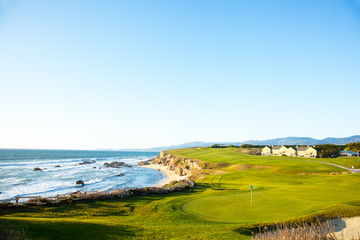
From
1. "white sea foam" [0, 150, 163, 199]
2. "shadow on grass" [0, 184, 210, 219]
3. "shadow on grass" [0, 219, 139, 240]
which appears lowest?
"white sea foam" [0, 150, 163, 199]

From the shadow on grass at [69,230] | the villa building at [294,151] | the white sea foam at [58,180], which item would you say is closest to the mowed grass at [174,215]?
the shadow on grass at [69,230]

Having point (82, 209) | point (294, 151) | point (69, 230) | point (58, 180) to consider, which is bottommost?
point (58, 180)

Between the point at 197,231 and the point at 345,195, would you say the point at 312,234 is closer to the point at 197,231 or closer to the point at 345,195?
the point at 197,231

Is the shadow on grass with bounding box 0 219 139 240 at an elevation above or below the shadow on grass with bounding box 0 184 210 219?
above

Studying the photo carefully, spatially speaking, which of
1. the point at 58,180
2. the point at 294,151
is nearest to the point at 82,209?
the point at 58,180

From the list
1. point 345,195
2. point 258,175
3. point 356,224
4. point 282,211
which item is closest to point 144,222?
point 282,211

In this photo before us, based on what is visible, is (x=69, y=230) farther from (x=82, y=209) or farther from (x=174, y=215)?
(x=82, y=209)

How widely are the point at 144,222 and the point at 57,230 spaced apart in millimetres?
6523

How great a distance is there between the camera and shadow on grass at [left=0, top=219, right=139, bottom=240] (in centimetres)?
1132

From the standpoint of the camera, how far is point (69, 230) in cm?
1236

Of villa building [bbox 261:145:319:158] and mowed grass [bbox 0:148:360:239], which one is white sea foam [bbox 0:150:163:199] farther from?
villa building [bbox 261:145:319:158]

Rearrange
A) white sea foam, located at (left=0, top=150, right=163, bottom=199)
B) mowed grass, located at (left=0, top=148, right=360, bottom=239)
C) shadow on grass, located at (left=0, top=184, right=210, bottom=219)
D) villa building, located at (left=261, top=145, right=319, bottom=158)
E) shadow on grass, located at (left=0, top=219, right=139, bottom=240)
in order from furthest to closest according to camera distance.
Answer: villa building, located at (left=261, top=145, right=319, bottom=158)
white sea foam, located at (left=0, top=150, right=163, bottom=199)
shadow on grass, located at (left=0, top=184, right=210, bottom=219)
mowed grass, located at (left=0, top=148, right=360, bottom=239)
shadow on grass, located at (left=0, top=219, right=139, bottom=240)

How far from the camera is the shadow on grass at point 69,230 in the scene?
1132 centimetres

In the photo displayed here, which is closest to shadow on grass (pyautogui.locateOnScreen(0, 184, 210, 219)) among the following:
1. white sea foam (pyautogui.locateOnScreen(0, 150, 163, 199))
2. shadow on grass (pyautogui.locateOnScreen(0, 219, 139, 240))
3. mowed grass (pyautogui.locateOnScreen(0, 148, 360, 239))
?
mowed grass (pyautogui.locateOnScreen(0, 148, 360, 239))
